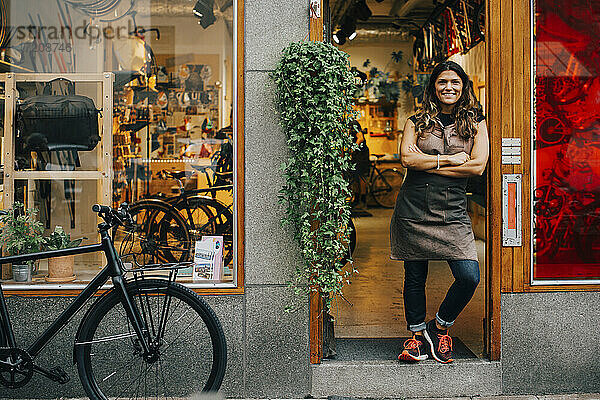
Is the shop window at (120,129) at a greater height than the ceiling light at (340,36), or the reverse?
the ceiling light at (340,36)

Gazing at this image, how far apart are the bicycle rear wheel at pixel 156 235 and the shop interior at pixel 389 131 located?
1174mm

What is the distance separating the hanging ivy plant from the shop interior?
455 mm

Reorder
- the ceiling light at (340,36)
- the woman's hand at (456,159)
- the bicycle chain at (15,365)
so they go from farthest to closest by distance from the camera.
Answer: the ceiling light at (340,36) < the woman's hand at (456,159) < the bicycle chain at (15,365)

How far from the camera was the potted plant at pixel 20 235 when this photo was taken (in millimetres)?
4586

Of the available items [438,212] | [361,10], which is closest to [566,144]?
[438,212]

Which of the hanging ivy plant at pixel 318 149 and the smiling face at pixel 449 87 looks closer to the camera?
the hanging ivy plant at pixel 318 149

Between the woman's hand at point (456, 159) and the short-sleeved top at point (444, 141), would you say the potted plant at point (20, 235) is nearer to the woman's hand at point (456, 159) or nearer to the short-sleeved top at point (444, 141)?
the short-sleeved top at point (444, 141)

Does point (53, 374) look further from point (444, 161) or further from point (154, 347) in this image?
point (444, 161)

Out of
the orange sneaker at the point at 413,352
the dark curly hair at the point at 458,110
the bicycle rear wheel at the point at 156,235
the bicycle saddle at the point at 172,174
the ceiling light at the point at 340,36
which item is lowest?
the orange sneaker at the point at 413,352

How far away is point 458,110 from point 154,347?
2.35m

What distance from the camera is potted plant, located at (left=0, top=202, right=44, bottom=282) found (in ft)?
15.0

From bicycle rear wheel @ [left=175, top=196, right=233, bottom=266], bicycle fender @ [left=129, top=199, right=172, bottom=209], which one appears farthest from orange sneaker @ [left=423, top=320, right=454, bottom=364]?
bicycle fender @ [left=129, top=199, right=172, bottom=209]

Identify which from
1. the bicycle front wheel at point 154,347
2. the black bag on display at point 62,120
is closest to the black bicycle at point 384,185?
the black bag on display at point 62,120

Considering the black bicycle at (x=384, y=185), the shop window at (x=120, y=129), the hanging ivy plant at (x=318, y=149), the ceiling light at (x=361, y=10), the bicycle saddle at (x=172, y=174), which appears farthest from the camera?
the black bicycle at (x=384, y=185)
